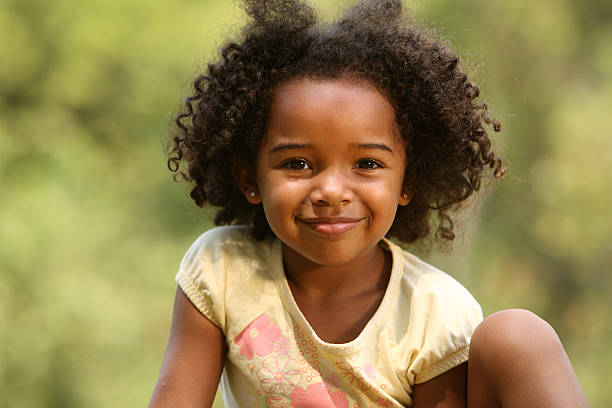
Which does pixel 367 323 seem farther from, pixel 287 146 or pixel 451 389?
pixel 287 146

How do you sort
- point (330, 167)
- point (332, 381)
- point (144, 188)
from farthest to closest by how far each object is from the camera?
point (144, 188) → point (332, 381) → point (330, 167)

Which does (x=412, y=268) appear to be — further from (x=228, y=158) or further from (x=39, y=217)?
(x=39, y=217)

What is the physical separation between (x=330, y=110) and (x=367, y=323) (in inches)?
16.5

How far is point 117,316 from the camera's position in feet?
9.95

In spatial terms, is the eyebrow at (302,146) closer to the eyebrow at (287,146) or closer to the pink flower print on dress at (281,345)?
the eyebrow at (287,146)

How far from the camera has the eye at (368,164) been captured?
1.41m

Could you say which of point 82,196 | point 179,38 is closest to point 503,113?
point 179,38

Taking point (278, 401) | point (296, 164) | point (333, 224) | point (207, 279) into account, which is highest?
point (296, 164)

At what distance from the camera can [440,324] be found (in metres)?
1.45

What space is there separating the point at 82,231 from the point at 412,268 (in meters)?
1.90

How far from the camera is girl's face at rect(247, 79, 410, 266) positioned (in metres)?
1.37

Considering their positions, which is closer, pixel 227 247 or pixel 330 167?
pixel 330 167

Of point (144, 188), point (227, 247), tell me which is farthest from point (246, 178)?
point (144, 188)

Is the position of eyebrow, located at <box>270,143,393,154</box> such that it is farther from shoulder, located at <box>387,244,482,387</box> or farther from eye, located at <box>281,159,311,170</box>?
shoulder, located at <box>387,244,482,387</box>
